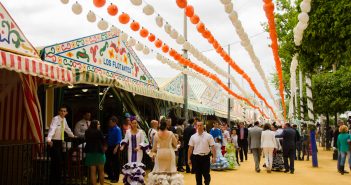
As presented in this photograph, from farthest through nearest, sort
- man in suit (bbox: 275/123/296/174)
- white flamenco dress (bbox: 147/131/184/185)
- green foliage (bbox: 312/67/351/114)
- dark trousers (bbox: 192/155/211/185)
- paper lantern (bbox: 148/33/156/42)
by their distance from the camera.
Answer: green foliage (bbox: 312/67/351/114), man in suit (bbox: 275/123/296/174), paper lantern (bbox: 148/33/156/42), dark trousers (bbox: 192/155/211/185), white flamenco dress (bbox: 147/131/184/185)

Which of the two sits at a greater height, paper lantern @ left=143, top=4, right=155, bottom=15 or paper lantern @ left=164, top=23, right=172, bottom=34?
paper lantern @ left=143, top=4, right=155, bottom=15

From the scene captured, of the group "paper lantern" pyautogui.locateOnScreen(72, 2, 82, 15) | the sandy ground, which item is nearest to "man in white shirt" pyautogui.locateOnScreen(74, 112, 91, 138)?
the sandy ground

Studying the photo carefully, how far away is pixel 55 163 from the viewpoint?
923 cm

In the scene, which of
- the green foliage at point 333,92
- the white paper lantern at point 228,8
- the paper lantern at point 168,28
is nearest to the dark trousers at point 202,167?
the paper lantern at point 168,28

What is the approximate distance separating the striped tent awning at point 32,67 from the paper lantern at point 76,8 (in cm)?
130

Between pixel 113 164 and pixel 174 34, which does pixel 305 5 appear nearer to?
pixel 174 34

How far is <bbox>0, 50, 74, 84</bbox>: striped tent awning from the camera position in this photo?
7410 mm

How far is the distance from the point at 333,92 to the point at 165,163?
20.3 m

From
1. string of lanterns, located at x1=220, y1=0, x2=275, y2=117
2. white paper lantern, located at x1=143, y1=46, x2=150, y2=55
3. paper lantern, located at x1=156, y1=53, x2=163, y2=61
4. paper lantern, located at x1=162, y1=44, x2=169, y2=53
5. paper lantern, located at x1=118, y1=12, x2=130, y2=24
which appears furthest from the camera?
paper lantern, located at x1=156, y1=53, x2=163, y2=61

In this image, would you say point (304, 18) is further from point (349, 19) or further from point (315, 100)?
point (315, 100)

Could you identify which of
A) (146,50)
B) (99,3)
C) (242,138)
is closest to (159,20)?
(99,3)

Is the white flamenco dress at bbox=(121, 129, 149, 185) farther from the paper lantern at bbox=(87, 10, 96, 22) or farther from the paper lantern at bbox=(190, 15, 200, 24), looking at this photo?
the paper lantern at bbox=(190, 15, 200, 24)

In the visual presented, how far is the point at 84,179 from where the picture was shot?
35.7ft

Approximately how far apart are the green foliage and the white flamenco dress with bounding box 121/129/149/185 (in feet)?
63.6
